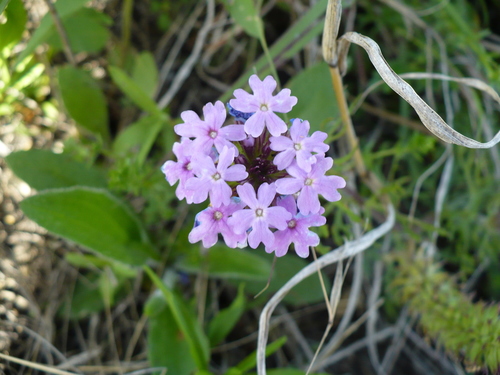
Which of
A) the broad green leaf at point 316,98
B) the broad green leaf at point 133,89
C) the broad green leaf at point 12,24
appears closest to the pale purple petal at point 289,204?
the broad green leaf at point 316,98

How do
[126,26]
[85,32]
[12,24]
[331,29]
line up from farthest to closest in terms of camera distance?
[126,26] → [85,32] → [12,24] → [331,29]

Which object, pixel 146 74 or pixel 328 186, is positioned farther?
pixel 146 74

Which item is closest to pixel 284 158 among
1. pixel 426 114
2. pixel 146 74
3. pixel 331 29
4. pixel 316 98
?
pixel 426 114

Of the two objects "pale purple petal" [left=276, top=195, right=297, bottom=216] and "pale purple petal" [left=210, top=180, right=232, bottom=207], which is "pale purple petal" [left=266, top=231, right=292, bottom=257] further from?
"pale purple petal" [left=210, top=180, right=232, bottom=207]

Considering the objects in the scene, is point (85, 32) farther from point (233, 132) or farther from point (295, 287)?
point (295, 287)

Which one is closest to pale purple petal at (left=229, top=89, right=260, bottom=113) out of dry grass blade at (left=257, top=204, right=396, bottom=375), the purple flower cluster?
the purple flower cluster

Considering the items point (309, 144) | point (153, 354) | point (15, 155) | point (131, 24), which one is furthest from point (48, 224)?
point (131, 24)

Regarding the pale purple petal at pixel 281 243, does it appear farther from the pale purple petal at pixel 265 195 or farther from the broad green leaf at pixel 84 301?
the broad green leaf at pixel 84 301
